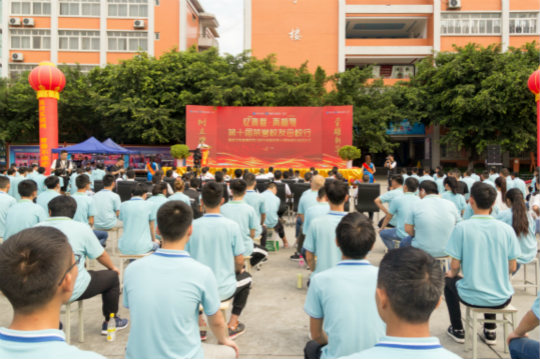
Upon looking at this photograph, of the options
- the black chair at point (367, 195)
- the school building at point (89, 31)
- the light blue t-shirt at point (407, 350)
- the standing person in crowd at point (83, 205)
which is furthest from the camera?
the school building at point (89, 31)

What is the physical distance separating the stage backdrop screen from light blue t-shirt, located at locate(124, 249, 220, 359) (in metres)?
15.5

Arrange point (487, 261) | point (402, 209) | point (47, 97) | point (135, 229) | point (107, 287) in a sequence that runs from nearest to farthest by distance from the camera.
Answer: point (487, 261)
point (107, 287)
point (135, 229)
point (402, 209)
point (47, 97)

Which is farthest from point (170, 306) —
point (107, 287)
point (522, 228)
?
point (522, 228)

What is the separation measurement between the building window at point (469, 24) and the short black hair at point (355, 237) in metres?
24.3

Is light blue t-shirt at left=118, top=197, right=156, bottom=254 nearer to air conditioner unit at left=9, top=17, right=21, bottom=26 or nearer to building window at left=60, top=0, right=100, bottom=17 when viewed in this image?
building window at left=60, top=0, right=100, bottom=17

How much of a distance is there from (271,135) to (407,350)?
54.6 ft

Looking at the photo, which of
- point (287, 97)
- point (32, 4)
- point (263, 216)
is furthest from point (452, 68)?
point (32, 4)

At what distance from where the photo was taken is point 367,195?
7.68 meters

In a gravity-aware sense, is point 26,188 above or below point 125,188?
above

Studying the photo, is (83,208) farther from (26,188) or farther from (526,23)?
(526,23)

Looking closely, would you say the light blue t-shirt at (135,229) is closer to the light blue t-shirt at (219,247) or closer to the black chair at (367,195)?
the light blue t-shirt at (219,247)

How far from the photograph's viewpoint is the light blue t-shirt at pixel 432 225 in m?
3.81

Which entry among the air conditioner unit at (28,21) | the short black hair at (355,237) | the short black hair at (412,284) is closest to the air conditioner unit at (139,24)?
the air conditioner unit at (28,21)

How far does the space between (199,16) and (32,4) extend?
10256 millimetres
